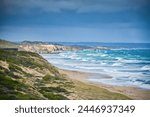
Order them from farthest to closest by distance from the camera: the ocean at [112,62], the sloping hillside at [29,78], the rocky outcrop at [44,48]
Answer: the rocky outcrop at [44,48] → the ocean at [112,62] → the sloping hillside at [29,78]

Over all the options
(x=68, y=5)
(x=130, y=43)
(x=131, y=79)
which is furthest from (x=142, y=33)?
(x=68, y=5)

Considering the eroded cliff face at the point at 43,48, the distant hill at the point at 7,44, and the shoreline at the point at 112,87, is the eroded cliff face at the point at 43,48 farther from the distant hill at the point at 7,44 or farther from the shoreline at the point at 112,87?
the shoreline at the point at 112,87

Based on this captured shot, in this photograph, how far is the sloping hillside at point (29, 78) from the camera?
5.29 metres

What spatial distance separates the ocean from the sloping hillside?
14 cm

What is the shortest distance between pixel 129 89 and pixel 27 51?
54.0 inches

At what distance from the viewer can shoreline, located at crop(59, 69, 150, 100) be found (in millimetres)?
5324

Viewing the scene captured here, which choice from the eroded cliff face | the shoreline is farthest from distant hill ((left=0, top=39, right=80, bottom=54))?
the shoreline

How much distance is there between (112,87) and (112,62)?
1.06 feet

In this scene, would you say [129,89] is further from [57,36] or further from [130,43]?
[57,36]

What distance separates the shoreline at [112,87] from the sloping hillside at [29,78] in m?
0.11

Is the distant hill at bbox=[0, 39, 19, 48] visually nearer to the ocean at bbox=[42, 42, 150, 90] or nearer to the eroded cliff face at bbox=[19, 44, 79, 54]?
the eroded cliff face at bbox=[19, 44, 79, 54]

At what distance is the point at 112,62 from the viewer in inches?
219

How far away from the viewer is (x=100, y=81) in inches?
216

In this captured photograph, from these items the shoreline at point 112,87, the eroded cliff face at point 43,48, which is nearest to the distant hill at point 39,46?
the eroded cliff face at point 43,48
